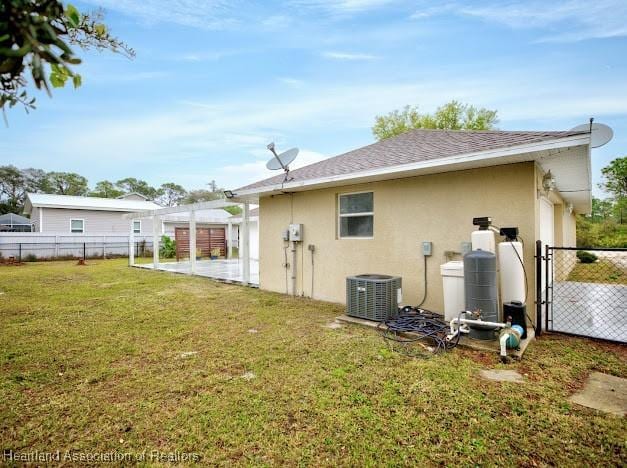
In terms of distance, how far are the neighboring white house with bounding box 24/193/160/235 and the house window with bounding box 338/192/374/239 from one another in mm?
17403

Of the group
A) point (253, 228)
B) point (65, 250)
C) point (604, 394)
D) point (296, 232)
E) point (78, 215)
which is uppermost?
point (78, 215)

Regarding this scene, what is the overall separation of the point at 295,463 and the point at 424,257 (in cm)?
424

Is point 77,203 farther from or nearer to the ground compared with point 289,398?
farther from the ground

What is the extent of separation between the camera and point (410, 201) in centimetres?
584

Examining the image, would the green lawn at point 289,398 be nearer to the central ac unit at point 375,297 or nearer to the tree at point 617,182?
the central ac unit at point 375,297

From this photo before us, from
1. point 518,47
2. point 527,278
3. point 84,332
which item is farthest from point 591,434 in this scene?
point 518,47

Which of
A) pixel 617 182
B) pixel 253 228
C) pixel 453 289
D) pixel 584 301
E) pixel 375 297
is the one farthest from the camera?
pixel 617 182

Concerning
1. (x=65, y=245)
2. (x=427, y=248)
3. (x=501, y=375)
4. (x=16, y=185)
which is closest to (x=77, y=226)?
(x=65, y=245)

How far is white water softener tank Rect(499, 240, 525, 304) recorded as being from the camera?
4387 millimetres

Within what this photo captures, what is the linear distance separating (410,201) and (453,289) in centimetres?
184

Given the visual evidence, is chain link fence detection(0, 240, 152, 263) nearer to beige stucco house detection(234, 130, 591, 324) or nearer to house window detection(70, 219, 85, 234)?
house window detection(70, 219, 85, 234)

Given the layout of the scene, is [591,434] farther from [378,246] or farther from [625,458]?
[378,246]

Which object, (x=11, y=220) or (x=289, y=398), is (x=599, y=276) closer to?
(x=289, y=398)

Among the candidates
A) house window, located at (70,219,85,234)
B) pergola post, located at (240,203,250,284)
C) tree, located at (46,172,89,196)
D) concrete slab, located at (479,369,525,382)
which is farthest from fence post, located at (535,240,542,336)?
tree, located at (46,172,89,196)
